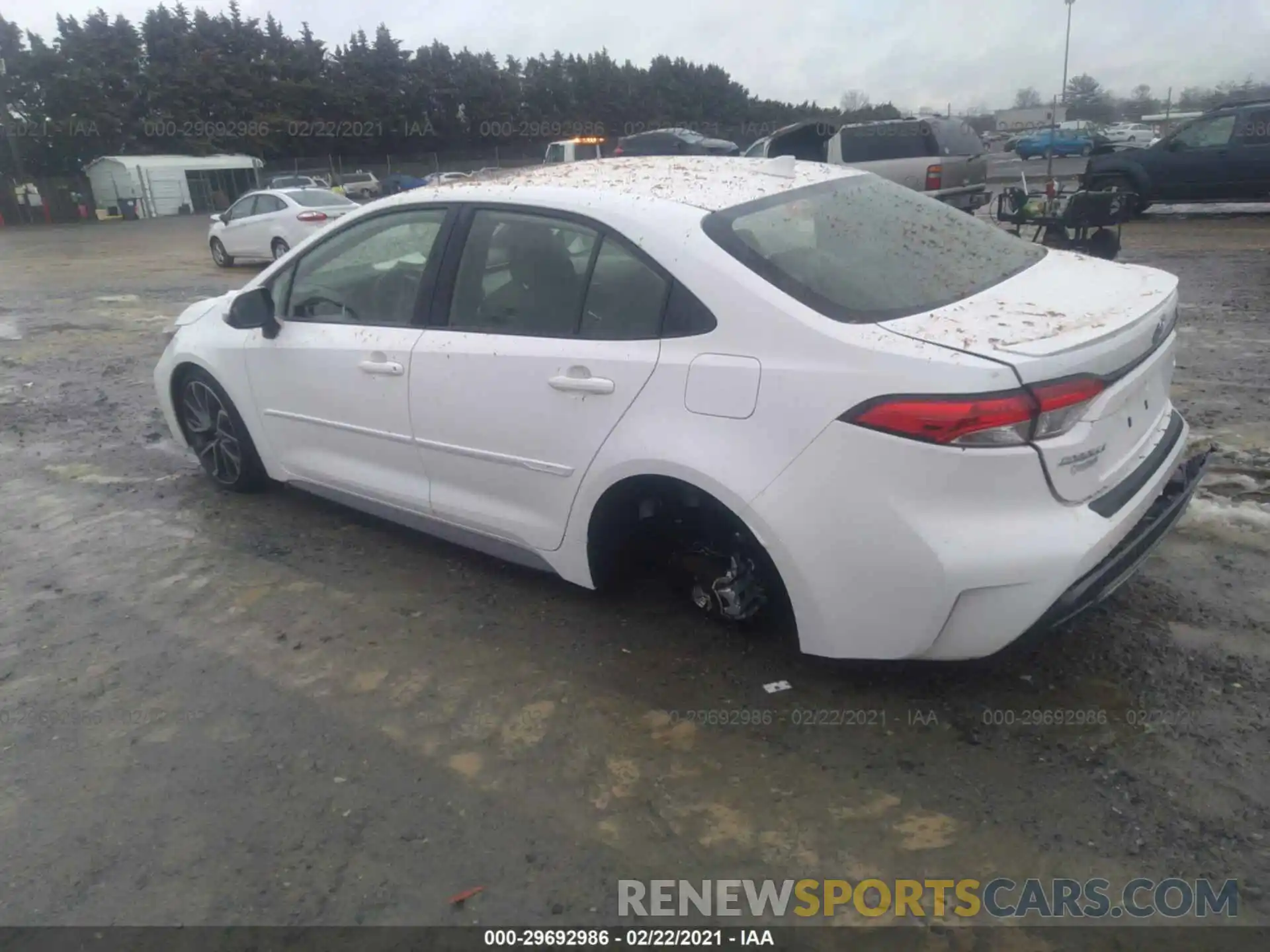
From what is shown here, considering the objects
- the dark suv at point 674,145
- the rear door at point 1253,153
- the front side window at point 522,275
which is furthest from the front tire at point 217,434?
the dark suv at point 674,145

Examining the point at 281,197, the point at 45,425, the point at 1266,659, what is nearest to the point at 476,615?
the point at 1266,659

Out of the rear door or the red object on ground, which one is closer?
the red object on ground

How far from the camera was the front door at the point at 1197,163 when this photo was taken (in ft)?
50.2

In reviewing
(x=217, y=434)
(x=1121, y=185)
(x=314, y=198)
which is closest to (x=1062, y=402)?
(x=217, y=434)

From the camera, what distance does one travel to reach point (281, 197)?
A: 17078 mm

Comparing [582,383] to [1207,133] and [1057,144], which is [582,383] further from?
[1057,144]

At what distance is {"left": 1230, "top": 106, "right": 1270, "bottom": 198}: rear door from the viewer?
14883 millimetres

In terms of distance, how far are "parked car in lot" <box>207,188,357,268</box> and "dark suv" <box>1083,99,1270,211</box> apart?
13007 mm

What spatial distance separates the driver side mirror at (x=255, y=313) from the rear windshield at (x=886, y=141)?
12789mm

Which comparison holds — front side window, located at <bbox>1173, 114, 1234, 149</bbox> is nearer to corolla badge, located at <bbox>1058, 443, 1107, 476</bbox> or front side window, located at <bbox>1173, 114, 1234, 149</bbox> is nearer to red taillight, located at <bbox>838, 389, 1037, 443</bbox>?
corolla badge, located at <bbox>1058, 443, 1107, 476</bbox>

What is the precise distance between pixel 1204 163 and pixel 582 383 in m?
16.1

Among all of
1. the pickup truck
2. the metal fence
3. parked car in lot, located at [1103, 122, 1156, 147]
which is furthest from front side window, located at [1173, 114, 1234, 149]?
the metal fence

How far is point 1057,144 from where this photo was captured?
132 feet

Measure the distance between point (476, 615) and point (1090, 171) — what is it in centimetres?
1611
